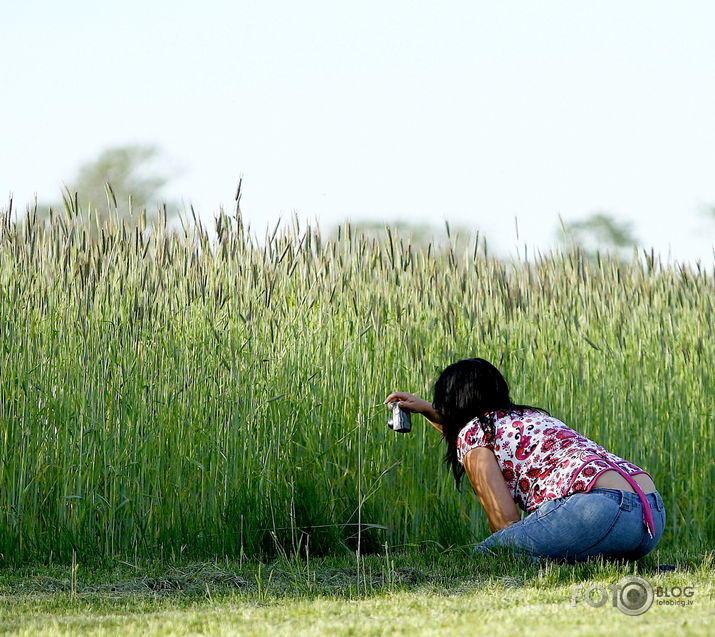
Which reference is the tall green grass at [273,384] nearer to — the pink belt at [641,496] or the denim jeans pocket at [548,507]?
the denim jeans pocket at [548,507]

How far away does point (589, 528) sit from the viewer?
2951mm

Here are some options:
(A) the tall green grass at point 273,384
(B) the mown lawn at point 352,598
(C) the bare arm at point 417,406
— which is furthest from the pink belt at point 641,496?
(A) the tall green grass at point 273,384

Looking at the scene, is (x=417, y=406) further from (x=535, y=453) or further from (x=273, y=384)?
(x=273, y=384)

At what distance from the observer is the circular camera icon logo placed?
7.64 feet

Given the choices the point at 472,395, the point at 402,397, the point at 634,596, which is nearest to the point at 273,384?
the point at 402,397

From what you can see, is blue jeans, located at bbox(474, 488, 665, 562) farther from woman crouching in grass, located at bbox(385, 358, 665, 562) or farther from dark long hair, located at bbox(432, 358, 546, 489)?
dark long hair, located at bbox(432, 358, 546, 489)

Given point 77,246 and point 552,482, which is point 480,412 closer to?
point 552,482

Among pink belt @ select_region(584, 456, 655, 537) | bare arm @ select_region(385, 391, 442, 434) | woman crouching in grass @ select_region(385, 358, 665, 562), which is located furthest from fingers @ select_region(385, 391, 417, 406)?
pink belt @ select_region(584, 456, 655, 537)

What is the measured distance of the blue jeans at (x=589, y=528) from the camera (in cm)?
295

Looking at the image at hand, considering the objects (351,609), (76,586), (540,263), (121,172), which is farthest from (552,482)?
(121,172)

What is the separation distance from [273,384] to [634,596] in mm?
1870

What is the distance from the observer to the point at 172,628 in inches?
90.3

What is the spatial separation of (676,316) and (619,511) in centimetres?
211

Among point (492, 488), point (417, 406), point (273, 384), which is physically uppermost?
point (273, 384)
